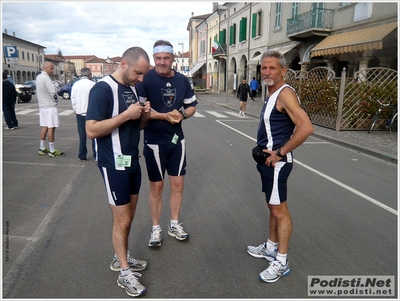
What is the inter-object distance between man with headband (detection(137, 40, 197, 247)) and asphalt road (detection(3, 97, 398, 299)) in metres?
0.46

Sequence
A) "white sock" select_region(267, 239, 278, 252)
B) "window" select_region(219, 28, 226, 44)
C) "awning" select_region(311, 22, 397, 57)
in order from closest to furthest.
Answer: "white sock" select_region(267, 239, 278, 252) < "awning" select_region(311, 22, 397, 57) < "window" select_region(219, 28, 226, 44)

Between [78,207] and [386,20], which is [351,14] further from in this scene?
[78,207]

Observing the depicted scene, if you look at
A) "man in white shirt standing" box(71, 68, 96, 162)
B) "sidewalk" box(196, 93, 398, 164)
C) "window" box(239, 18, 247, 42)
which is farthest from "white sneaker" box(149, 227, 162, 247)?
"window" box(239, 18, 247, 42)

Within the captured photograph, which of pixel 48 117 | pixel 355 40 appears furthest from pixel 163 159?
pixel 355 40

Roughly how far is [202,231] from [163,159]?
41.1 inches

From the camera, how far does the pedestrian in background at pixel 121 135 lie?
8.56 feet

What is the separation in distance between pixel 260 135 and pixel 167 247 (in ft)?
5.14

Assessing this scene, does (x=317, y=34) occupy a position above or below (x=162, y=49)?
above

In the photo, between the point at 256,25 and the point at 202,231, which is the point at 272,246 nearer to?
the point at 202,231

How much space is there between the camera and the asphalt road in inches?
116

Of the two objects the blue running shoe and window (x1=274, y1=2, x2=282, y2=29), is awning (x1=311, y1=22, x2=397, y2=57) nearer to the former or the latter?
window (x1=274, y1=2, x2=282, y2=29)

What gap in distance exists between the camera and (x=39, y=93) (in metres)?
7.22

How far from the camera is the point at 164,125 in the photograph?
349cm

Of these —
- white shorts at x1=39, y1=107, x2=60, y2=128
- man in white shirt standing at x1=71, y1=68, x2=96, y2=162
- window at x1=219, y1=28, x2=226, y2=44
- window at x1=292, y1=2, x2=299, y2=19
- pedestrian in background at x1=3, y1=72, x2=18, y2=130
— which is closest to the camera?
man in white shirt standing at x1=71, y1=68, x2=96, y2=162
